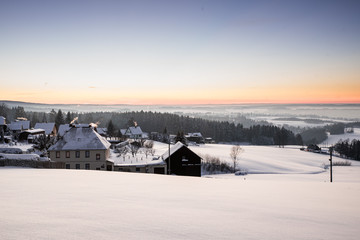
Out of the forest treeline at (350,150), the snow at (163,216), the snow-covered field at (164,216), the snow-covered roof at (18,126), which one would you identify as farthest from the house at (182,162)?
the forest treeline at (350,150)

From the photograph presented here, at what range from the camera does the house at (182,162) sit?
43406mm

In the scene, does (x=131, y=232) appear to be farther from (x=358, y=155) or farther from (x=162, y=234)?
(x=358, y=155)

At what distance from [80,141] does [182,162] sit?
706 inches

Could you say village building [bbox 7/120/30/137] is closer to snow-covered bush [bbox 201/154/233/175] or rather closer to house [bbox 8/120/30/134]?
house [bbox 8/120/30/134]

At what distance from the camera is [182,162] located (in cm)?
4406

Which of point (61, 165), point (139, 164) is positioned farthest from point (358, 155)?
point (61, 165)

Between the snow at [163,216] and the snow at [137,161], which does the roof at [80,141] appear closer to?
the snow at [137,161]

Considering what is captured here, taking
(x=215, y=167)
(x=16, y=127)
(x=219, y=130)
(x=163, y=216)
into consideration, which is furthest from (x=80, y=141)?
(x=219, y=130)

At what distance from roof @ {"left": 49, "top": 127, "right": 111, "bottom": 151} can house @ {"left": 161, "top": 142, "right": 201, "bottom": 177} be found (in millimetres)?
11571

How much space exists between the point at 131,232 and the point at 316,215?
5199mm

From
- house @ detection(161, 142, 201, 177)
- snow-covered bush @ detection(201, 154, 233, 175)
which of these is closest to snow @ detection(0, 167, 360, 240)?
house @ detection(161, 142, 201, 177)

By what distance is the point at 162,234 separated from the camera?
4512 mm

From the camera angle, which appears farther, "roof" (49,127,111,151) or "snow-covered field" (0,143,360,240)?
"roof" (49,127,111,151)

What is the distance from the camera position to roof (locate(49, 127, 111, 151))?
3975 cm
